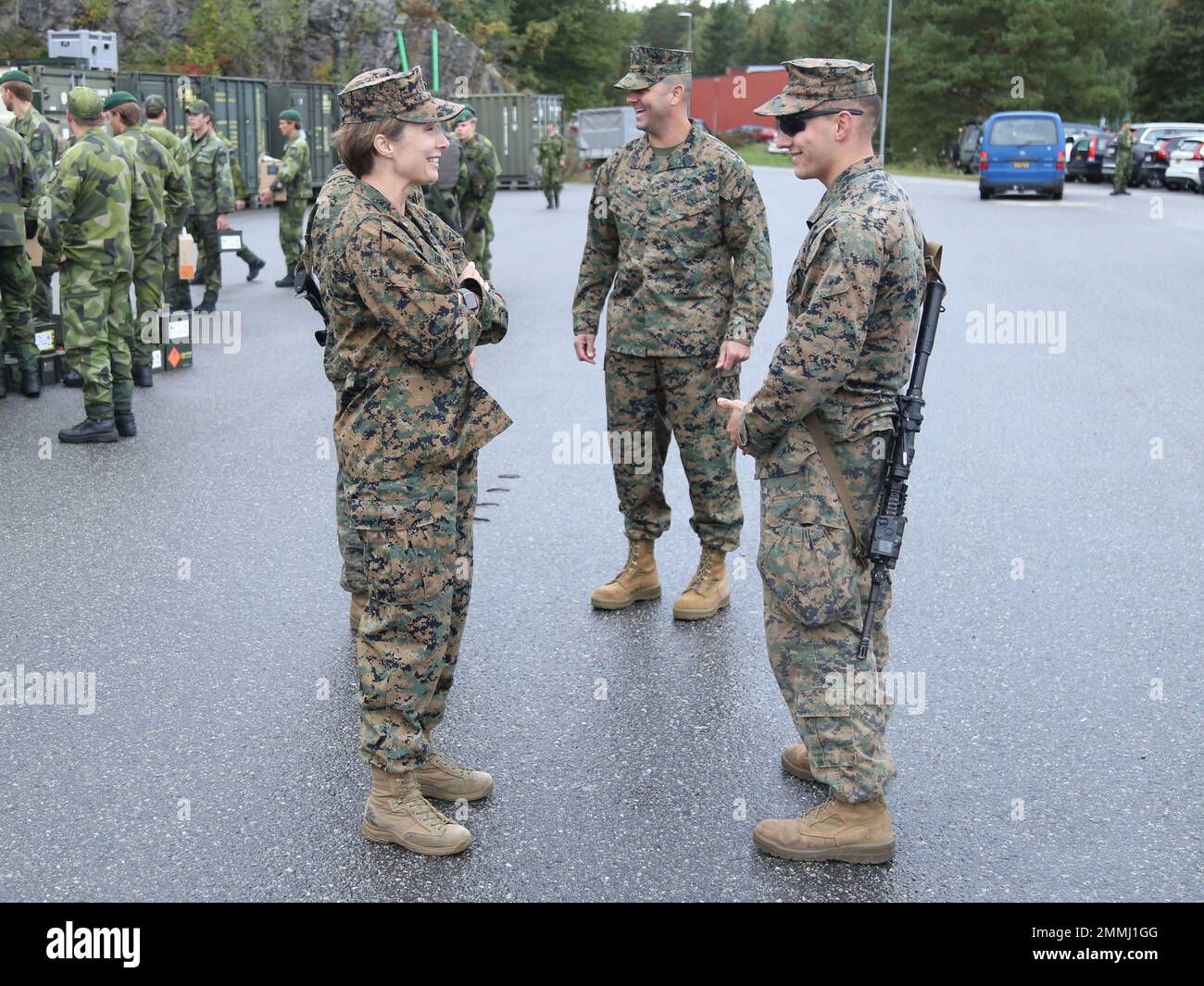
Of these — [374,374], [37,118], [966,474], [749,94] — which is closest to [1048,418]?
[966,474]

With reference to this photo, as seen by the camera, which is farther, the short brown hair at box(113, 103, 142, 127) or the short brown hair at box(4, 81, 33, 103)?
the short brown hair at box(4, 81, 33, 103)

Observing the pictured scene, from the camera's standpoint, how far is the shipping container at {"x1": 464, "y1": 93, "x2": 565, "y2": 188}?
38.6m

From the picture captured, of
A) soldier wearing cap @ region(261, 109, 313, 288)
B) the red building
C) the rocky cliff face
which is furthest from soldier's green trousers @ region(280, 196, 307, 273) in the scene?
the red building

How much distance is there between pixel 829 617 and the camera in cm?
371

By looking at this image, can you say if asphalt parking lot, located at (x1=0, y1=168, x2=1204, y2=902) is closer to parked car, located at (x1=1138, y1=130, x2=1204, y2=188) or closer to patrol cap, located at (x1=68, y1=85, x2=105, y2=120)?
patrol cap, located at (x1=68, y1=85, x2=105, y2=120)

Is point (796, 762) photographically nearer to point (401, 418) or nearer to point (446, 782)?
point (446, 782)

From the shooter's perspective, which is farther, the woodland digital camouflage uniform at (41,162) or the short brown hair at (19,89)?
the woodland digital camouflage uniform at (41,162)

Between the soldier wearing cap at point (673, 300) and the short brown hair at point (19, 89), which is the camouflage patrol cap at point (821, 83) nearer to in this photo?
the soldier wearing cap at point (673, 300)

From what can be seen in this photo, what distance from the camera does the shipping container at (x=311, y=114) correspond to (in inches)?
1114

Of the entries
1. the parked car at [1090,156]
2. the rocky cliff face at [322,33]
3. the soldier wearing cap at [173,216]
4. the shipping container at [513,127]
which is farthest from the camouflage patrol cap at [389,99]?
the parked car at [1090,156]

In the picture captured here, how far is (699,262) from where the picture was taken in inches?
213

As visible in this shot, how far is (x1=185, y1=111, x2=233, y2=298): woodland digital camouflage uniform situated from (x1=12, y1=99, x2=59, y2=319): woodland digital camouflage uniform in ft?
4.59

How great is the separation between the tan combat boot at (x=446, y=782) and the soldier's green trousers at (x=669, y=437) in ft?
6.06

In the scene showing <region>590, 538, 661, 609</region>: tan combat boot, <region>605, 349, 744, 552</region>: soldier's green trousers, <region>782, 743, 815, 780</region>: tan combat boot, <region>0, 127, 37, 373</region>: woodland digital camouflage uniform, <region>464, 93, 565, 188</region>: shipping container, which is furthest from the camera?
<region>464, 93, 565, 188</region>: shipping container
